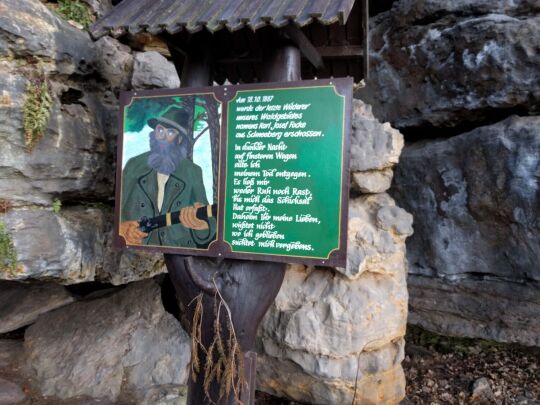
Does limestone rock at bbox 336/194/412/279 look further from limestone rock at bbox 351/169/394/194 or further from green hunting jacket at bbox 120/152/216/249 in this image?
green hunting jacket at bbox 120/152/216/249

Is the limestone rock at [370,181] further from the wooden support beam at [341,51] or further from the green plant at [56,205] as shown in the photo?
the green plant at [56,205]

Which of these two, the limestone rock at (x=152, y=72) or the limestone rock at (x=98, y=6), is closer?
the limestone rock at (x=98, y=6)

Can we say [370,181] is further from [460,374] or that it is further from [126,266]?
[460,374]

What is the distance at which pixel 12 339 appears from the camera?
5234 millimetres

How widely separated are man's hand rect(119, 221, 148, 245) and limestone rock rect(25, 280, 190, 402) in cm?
235

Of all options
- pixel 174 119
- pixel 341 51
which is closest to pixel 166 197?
pixel 174 119

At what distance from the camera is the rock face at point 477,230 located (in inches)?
204

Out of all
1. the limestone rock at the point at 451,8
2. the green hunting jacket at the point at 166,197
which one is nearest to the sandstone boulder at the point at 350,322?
the green hunting jacket at the point at 166,197

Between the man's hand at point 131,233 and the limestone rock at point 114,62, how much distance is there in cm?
210

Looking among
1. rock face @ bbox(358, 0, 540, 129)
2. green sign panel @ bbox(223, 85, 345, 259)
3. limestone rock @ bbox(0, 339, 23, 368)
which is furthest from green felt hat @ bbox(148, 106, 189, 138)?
rock face @ bbox(358, 0, 540, 129)

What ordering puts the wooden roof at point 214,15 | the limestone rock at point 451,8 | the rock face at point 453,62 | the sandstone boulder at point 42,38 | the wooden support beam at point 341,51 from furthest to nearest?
the limestone rock at point 451,8 < the rock face at point 453,62 < the wooden support beam at point 341,51 < the sandstone boulder at point 42,38 < the wooden roof at point 214,15

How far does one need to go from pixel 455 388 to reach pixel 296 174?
14.2 ft

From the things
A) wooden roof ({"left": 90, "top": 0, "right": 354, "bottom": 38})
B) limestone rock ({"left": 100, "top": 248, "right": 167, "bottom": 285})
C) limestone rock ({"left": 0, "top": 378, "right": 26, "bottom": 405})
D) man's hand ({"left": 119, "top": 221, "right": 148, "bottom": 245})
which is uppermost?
wooden roof ({"left": 90, "top": 0, "right": 354, "bottom": 38})

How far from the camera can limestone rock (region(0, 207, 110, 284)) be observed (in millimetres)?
3307
